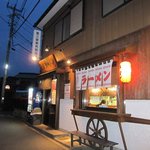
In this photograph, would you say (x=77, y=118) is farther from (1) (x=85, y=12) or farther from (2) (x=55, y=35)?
(2) (x=55, y=35)

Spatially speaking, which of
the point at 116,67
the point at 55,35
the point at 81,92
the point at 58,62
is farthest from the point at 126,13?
the point at 55,35

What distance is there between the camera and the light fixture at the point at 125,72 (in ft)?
25.5

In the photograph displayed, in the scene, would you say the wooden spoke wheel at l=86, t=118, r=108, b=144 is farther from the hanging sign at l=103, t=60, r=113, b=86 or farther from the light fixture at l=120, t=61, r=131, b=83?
the light fixture at l=120, t=61, r=131, b=83

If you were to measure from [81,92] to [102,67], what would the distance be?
2768 millimetres

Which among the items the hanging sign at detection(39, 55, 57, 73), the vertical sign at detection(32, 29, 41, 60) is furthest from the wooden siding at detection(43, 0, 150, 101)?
the vertical sign at detection(32, 29, 41, 60)

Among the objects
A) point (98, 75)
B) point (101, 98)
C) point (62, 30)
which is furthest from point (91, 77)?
point (62, 30)

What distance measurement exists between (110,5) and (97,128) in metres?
6.00

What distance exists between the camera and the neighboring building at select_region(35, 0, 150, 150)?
25.7ft

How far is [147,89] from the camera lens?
7.54 m

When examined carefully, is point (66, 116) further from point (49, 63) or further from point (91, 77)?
point (49, 63)

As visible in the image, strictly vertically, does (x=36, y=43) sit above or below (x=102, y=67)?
above

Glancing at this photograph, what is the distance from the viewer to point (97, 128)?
9.73 m

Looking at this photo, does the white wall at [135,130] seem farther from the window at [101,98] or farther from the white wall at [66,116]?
the white wall at [66,116]

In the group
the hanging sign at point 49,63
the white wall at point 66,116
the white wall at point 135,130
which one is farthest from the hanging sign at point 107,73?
the hanging sign at point 49,63
